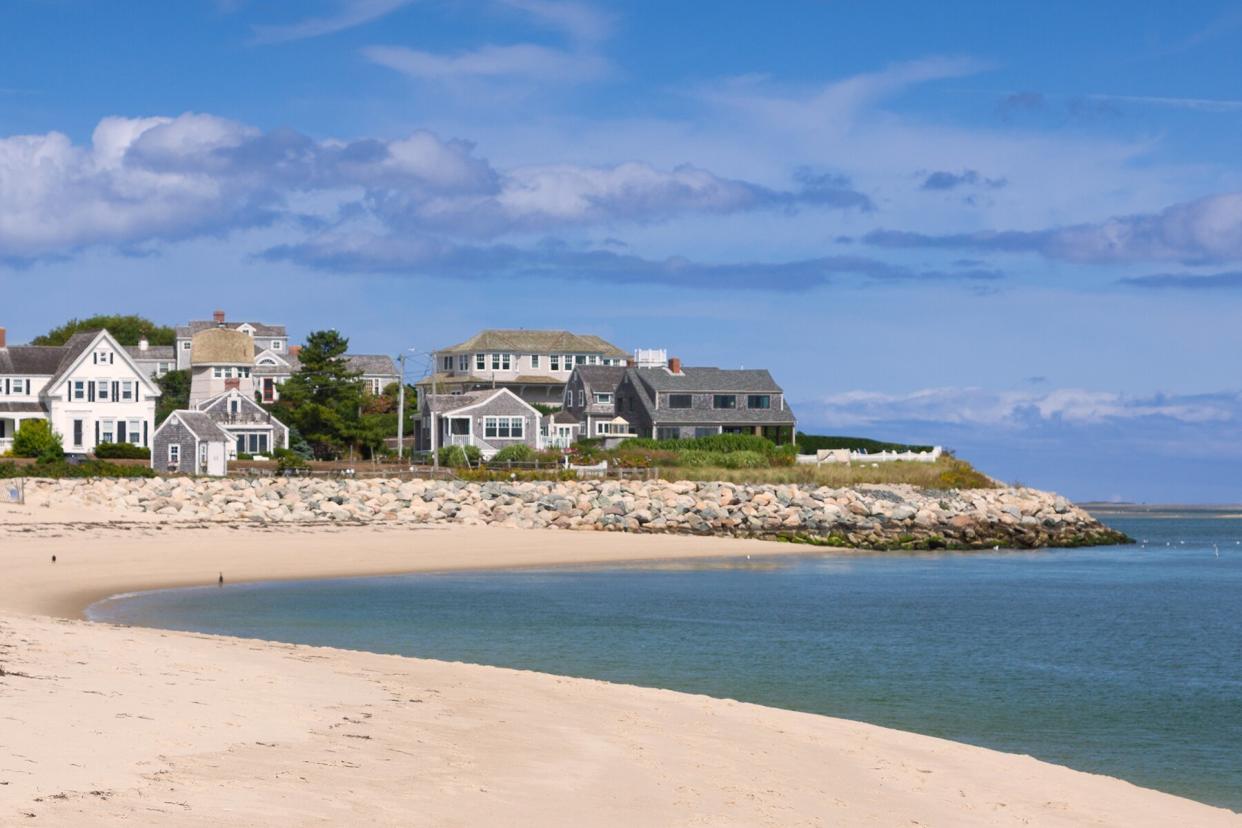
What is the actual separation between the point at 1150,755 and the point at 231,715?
1196 centimetres

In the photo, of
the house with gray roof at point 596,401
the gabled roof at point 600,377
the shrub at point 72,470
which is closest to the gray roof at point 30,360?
the shrub at point 72,470

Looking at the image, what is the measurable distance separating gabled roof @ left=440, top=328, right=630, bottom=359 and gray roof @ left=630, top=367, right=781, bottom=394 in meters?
20.5

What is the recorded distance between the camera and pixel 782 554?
57062 mm

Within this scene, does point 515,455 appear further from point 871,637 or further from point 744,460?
point 871,637

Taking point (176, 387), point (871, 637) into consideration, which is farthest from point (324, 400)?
point (871, 637)

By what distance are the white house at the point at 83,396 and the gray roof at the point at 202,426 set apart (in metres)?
6.84

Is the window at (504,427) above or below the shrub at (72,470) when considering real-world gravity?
above

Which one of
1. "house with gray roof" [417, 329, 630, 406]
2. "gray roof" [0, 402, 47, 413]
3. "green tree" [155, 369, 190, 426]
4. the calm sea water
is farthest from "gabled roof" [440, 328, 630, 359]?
the calm sea water

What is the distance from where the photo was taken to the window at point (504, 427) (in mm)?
94938

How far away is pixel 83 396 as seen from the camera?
82.7m

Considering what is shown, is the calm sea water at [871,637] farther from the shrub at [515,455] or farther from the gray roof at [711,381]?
the gray roof at [711,381]

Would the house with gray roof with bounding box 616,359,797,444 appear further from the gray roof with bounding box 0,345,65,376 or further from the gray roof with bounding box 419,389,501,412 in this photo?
the gray roof with bounding box 0,345,65,376

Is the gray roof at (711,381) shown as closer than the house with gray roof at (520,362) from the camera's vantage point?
Yes

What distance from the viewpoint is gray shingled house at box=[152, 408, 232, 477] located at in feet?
251
